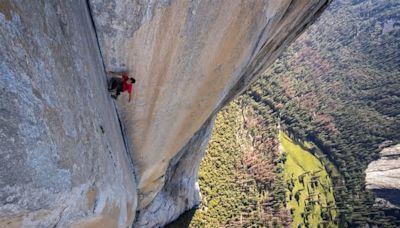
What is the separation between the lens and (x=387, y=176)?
108 ft

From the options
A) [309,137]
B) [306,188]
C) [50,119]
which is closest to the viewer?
[50,119]

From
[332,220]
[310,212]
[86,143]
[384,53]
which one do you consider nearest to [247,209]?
[310,212]

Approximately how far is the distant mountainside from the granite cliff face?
75.3 ft

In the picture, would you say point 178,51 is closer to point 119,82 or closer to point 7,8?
point 119,82

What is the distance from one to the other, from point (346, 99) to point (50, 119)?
44.4m

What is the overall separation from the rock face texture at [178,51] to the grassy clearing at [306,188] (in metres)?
19.4

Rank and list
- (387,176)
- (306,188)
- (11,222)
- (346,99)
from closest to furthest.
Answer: (11,222)
(306,188)
(387,176)
(346,99)

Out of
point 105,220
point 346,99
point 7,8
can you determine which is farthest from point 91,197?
point 346,99

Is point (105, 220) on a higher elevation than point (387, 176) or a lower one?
lower

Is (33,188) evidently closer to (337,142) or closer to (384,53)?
(337,142)

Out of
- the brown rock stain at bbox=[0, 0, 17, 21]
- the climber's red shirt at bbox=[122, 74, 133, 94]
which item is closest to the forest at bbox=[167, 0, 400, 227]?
the climber's red shirt at bbox=[122, 74, 133, 94]

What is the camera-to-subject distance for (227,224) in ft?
66.3

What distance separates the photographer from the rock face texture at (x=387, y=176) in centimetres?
3161

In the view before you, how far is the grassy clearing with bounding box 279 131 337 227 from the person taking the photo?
27.9 metres
